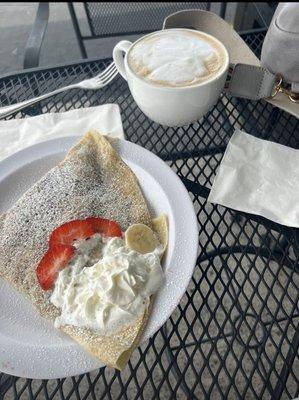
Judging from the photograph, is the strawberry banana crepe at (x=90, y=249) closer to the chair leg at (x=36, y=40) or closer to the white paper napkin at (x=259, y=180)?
the white paper napkin at (x=259, y=180)

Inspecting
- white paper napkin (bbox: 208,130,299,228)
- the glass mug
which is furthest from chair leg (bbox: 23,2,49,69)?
white paper napkin (bbox: 208,130,299,228)

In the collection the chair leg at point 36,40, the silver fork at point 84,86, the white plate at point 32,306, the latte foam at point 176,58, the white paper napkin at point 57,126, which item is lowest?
the white plate at point 32,306

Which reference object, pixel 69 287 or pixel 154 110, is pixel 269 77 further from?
pixel 69 287

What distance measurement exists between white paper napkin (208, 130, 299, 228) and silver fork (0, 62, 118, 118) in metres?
0.33

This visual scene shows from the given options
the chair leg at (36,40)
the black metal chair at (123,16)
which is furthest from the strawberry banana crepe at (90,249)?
the black metal chair at (123,16)

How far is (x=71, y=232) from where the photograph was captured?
0.54 metres

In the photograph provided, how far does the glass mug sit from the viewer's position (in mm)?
597

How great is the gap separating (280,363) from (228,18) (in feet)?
5.88

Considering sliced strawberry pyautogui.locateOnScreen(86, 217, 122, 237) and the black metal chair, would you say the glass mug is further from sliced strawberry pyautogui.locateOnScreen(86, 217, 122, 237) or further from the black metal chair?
the black metal chair

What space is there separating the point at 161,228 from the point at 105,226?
0.28 feet

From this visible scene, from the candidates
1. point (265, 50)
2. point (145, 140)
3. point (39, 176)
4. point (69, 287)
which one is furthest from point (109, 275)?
point (265, 50)

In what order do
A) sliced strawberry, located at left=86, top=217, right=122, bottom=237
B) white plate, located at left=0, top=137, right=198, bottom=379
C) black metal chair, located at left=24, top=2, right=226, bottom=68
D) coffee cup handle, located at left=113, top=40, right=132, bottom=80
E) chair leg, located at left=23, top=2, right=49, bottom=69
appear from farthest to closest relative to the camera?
black metal chair, located at left=24, top=2, right=226, bottom=68, chair leg, located at left=23, top=2, right=49, bottom=69, coffee cup handle, located at left=113, top=40, right=132, bottom=80, sliced strawberry, located at left=86, top=217, right=122, bottom=237, white plate, located at left=0, top=137, right=198, bottom=379

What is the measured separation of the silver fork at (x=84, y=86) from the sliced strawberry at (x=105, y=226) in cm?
35

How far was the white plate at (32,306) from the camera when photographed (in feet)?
1.45
